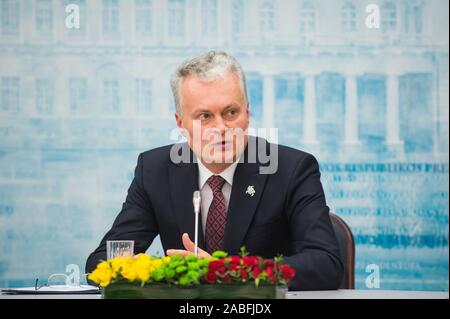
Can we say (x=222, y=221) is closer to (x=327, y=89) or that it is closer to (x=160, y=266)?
(x=160, y=266)

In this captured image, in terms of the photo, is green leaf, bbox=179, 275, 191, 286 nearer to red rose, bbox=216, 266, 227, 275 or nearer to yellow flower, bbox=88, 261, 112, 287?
red rose, bbox=216, 266, 227, 275

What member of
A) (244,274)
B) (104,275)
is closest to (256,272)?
(244,274)

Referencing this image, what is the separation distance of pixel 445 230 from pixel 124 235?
94.6 inches

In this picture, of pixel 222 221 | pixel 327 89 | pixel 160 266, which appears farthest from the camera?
pixel 327 89

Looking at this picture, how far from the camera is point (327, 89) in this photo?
500cm

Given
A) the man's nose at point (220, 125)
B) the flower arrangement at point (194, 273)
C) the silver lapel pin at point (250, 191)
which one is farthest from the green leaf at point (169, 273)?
the silver lapel pin at point (250, 191)

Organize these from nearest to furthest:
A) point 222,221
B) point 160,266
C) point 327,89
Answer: point 160,266 → point 222,221 → point 327,89

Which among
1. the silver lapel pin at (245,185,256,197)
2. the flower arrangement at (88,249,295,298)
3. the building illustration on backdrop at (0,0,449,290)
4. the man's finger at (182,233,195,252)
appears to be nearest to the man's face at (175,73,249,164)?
the silver lapel pin at (245,185,256,197)

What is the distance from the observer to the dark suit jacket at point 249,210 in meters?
3.11

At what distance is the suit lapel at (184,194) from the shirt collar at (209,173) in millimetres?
21

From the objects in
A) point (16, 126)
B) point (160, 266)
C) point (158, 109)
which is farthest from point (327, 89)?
point (160, 266)

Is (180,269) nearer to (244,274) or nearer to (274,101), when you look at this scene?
(244,274)

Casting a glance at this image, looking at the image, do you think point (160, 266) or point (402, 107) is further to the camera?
point (402, 107)

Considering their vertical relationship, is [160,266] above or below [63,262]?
above
